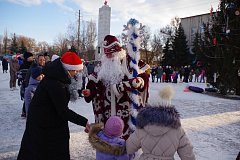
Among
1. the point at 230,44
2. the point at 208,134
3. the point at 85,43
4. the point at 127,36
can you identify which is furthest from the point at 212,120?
the point at 85,43

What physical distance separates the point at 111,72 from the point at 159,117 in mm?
1531

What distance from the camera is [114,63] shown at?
3910 mm

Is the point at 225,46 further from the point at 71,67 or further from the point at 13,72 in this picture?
the point at 71,67

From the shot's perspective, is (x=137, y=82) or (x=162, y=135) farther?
(x=137, y=82)

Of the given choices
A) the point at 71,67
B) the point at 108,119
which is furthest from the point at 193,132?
the point at 71,67

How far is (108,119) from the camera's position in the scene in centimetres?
301

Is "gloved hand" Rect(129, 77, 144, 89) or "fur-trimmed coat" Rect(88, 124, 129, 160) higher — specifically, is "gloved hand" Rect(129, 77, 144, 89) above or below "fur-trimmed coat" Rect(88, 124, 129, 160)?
above

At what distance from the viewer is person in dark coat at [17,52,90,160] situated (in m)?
2.86

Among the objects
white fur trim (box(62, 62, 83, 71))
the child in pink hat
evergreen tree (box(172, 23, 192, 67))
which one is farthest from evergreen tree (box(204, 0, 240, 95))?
evergreen tree (box(172, 23, 192, 67))

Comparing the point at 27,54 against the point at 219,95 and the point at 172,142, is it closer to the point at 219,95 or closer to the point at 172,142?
the point at 172,142

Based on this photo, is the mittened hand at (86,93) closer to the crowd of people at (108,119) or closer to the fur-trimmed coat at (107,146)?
the crowd of people at (108,119)

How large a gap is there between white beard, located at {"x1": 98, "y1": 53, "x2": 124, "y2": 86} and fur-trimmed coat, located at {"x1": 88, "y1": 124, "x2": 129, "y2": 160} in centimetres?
102

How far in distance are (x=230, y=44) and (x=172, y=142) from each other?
12931mm

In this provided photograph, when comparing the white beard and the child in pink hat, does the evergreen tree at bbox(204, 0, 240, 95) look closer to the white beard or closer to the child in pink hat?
the white beard
